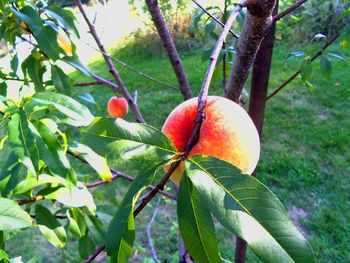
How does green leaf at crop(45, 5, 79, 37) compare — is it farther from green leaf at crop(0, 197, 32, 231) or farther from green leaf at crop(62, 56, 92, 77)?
green leaf at crop(0, 197, 32, 231)

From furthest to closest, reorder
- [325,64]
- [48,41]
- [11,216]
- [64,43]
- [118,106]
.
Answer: [118,106]
[325,64]
[64,43]
[48,41]
[11,216]

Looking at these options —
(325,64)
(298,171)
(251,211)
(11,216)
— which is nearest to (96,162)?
(11,216)

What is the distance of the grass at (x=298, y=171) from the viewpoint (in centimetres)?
223

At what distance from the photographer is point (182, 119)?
0.60m

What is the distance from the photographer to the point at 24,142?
2.33ft

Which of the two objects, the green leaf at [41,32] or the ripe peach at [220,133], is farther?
the green leaf at [41,32]

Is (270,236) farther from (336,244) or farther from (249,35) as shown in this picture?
(336,244)

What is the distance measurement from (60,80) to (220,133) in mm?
760

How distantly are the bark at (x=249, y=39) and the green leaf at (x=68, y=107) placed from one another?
0.31m

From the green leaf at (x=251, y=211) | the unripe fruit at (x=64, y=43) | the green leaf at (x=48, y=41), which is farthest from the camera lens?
the unripe fruit at (x=64, y=43)

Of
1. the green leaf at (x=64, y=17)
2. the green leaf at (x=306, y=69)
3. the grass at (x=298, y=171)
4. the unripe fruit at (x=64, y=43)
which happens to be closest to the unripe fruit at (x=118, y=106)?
the grass at (x=298, y=171)

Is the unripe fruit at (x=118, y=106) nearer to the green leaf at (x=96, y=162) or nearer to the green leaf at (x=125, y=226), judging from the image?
the green leaf at (x=96, y=162)

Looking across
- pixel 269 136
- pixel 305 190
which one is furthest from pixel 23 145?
pixel 269 136

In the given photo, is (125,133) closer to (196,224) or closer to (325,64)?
→ (196,224)
